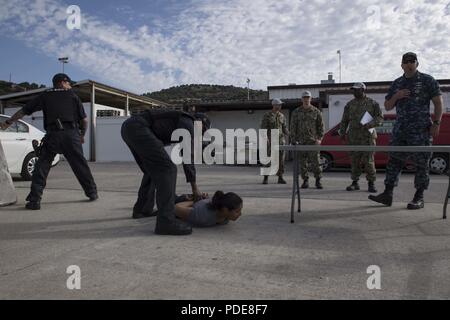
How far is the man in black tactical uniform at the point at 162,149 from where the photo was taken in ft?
12.5

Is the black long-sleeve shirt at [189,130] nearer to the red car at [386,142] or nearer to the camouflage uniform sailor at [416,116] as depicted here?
the camouflage uniform sailor at [416,116]

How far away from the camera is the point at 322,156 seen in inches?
520

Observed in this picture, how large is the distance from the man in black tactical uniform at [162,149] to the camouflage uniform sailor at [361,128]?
4.02 metres

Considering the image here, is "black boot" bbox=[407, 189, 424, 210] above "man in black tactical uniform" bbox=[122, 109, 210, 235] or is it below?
below

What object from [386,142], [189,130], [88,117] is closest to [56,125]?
[189,130]

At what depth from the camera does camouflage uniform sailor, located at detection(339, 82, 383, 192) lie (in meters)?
6.95

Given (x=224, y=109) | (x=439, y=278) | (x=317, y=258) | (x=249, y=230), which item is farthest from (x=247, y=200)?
(x=224, y=109)

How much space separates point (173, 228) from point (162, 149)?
0.75 m

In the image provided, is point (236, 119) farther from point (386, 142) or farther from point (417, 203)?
point (417, 203)

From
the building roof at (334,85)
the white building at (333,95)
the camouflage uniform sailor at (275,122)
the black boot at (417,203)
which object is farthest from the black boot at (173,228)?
the building roof at (334,85)

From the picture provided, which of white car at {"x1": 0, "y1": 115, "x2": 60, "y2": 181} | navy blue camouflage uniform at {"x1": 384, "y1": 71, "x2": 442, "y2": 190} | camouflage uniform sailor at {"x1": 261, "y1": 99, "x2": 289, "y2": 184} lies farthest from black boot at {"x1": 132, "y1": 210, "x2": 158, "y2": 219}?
white car at {"x1": 0, "y1": 115, "x2": 60, "y2": 181}

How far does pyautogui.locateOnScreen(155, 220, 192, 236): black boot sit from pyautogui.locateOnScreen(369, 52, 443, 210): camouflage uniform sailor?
2759 mm

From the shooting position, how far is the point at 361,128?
7043 millimetres

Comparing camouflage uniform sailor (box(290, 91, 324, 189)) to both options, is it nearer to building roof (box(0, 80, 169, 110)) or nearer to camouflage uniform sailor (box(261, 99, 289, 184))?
camouflage uniform sailor (box(261, 99, 289, 184))
